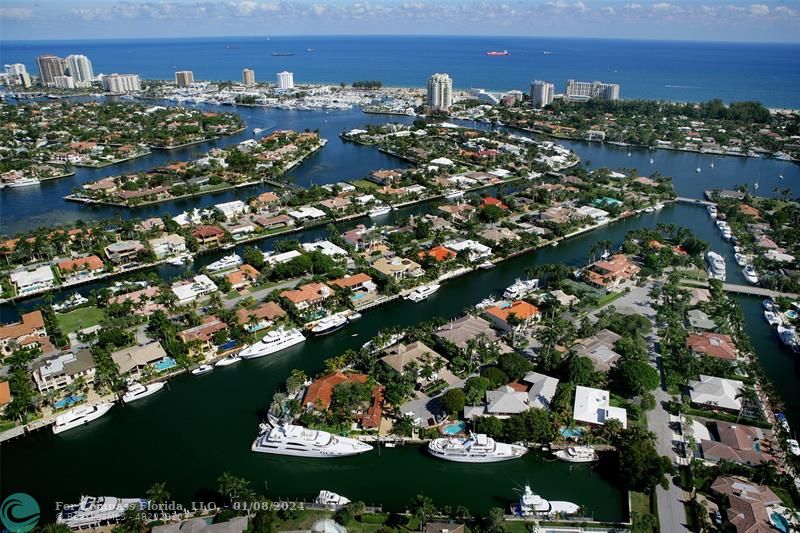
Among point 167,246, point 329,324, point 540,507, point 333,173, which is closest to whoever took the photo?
point 540,507

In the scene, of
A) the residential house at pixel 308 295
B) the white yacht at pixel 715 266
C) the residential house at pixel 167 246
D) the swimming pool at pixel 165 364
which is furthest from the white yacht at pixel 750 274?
the residential house at pixel 167 246

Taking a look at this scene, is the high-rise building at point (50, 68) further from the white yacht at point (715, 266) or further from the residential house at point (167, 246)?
the white yacht at point (715, 266)

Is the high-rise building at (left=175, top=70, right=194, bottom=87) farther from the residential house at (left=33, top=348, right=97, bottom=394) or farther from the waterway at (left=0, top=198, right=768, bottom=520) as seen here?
the waterway at (left=0, top=198, right=768, bottom=520)

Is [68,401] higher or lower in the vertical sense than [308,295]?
lower

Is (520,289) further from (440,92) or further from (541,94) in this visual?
(541,94)

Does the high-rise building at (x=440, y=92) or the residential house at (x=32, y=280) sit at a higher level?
the high-rise building at (x=440, y=92)

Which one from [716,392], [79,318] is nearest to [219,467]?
[79,318]

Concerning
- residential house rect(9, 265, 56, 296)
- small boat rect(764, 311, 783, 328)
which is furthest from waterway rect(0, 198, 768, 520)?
small boat rect(764, 311, 783, 328)
